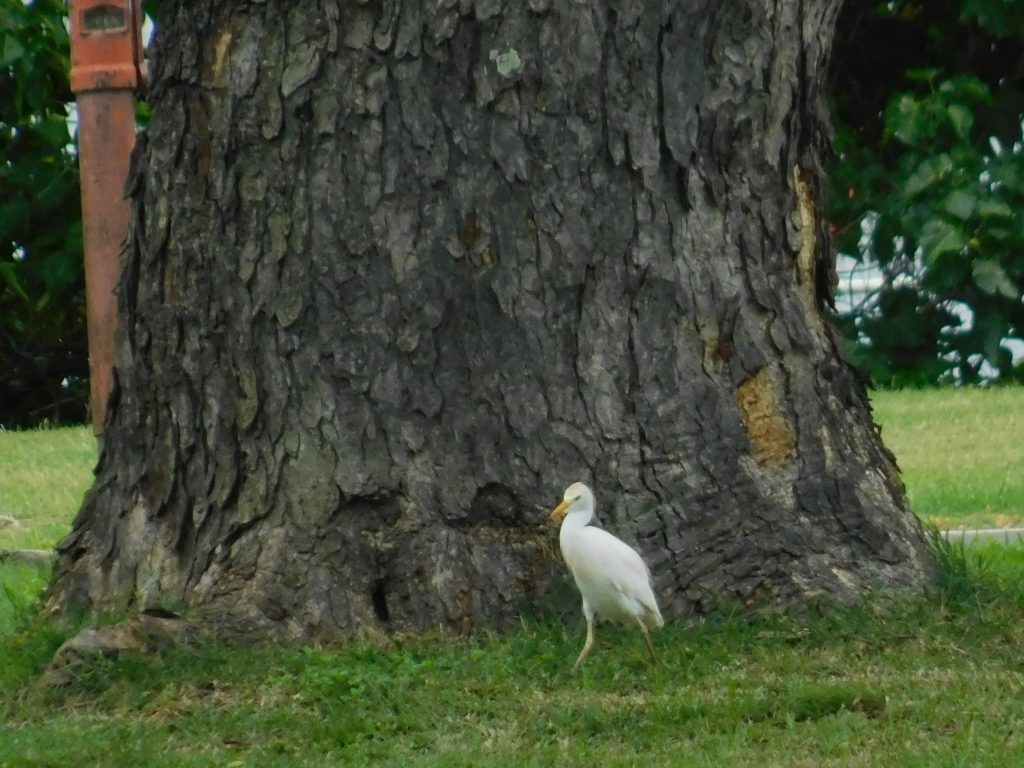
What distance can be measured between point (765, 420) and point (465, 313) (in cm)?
100

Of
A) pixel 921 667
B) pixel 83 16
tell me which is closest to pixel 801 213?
pixel 921 667

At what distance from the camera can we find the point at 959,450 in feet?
32.5

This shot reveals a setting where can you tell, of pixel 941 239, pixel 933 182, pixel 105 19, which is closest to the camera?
pixel 105 19

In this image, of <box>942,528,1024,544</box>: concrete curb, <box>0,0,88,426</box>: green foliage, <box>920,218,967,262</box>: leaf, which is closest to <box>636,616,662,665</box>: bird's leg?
<box>942,528,1024,544</box>: concrete curb

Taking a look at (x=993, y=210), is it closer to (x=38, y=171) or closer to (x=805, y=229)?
(x=38, y=171)

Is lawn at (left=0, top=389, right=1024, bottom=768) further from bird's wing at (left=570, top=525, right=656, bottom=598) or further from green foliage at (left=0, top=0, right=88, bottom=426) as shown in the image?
green foliage at (left=0, top=0, right=88, bottom=426)

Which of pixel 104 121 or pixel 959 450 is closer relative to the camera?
pixel 104 121

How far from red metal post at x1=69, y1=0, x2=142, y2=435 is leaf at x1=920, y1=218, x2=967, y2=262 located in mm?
6984

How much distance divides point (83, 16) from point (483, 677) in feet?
11.2

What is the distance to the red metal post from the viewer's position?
22.8ft

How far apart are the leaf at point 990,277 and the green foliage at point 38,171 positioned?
639cm

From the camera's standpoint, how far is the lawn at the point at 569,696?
14.9ft

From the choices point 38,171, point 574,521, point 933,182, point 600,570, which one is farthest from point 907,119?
point 600,570

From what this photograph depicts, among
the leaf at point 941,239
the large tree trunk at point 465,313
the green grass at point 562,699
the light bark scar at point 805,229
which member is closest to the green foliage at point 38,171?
the leaf at point 941,239
